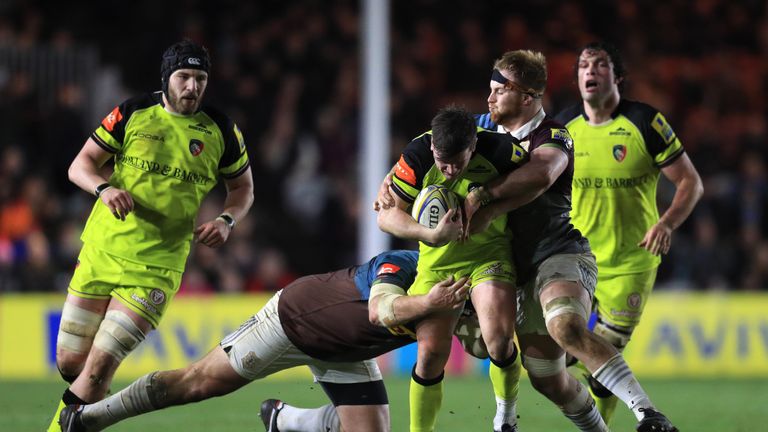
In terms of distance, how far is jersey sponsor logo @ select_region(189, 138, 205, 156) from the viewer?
7.44m

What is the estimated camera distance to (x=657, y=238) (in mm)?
7695

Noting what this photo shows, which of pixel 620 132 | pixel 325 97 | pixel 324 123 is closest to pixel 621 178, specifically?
pixel 620 132

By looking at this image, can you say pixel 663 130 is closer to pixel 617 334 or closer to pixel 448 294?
pixel 617 334

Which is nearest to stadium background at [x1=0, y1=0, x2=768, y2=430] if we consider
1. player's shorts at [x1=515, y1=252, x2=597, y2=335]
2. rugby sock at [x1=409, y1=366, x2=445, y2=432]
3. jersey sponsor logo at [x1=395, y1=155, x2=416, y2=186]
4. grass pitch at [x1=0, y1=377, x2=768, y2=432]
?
grass pitch at [x1=0, y1=377, x2=768, y2=432]

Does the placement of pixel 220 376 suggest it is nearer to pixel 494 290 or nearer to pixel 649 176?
pixel 494 290

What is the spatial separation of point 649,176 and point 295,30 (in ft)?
30.6

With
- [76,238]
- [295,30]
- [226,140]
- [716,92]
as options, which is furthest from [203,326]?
[716,92]

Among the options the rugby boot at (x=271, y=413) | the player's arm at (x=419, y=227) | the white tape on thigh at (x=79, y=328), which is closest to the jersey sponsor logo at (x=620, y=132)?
the player's arm at (x=419, y=227)

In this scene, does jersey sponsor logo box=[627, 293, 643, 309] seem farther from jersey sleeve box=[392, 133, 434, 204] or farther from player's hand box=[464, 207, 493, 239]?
jersey sleeve box=[392, 133, 434, 204]

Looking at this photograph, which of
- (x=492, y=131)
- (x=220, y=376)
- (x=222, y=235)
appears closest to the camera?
(x=220, y=376)

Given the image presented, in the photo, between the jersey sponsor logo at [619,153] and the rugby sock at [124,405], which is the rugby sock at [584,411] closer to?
the jersey sponsor logo at [619,153]

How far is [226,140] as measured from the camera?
7.59 meters

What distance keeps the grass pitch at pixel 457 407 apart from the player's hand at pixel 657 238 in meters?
1.39

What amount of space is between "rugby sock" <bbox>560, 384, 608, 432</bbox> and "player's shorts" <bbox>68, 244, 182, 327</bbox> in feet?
7.85
